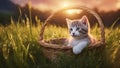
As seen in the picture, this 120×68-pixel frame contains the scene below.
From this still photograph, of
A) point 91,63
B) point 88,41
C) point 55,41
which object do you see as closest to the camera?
point 91,63

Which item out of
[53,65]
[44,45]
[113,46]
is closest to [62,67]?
[53,65]

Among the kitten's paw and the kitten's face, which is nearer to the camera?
the kitten's paw

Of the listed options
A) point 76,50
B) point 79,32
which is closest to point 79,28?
point 79,32

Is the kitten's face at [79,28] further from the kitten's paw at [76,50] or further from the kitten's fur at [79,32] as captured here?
the kitten's paw at [76,50]

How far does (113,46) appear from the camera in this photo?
15.1 ft

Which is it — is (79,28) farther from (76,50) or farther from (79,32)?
→ (76,50)

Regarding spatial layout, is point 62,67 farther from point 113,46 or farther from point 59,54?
point 113,46

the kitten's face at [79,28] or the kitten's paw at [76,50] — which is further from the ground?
the kitten's face at [79,28]

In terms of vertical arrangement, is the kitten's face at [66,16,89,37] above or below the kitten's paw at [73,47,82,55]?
above

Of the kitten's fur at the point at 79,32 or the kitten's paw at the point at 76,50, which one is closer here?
the kitten's paw at the point at 76,50

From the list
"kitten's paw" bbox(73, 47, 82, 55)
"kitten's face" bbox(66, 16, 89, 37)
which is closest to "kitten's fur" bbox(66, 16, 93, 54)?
"kitten's face" bbox(66, 16, 89, 37)

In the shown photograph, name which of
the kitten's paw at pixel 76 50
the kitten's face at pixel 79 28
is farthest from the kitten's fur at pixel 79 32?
the kitten's paw at pixel 76 50

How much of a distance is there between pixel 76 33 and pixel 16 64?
3.05 ft

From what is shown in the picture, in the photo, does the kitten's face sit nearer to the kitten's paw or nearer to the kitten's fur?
the kitten's fur
